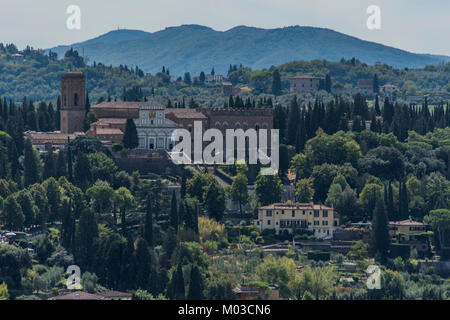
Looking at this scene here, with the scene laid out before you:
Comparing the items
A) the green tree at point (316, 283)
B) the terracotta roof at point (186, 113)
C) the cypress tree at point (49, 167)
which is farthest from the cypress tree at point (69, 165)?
the green tree at point (316, 283)

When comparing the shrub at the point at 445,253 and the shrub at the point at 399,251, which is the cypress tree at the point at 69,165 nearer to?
the shrub at the point at 399,251

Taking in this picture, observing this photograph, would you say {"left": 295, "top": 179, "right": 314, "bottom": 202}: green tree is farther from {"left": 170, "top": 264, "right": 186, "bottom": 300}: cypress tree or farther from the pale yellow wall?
{"left": 170, "top": 264, "right": 186, "bottom": 300}: cypress tree

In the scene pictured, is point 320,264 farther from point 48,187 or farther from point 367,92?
point 367,92

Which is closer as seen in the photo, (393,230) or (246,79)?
(393,230)

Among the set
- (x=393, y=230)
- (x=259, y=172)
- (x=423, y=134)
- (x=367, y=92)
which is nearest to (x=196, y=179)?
(x=259, y=172)

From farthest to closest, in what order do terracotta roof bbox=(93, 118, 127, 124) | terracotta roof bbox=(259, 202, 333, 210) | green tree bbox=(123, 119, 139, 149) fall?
terracotta roof bbox=(93, 118, 127, 124), green tree bbox=(123, 119, 139, 149), terracotta roof bbox=(259, 202, 333, 210)

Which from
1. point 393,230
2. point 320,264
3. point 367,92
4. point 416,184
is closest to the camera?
point 320,264

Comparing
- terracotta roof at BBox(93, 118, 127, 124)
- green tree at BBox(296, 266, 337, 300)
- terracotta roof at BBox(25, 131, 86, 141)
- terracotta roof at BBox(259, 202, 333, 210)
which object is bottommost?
green tree at BBox(296, 266, 337, 300)

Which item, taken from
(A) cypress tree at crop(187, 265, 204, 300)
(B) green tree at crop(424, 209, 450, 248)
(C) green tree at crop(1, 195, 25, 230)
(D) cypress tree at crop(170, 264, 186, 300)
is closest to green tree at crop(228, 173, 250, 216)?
(B) green tree at crop(424, 209, 450, 248)

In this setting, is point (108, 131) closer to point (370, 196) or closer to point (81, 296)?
point (370, 196)
